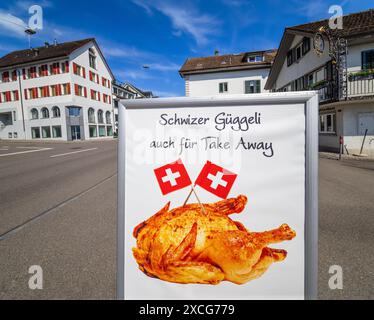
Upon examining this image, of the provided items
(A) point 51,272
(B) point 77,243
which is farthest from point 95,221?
(A) point 51,272

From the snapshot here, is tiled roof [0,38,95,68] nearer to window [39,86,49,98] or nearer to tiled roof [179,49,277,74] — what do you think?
window [39,86,49,98]

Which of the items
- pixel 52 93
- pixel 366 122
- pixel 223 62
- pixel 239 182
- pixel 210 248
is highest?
pixel 223 62

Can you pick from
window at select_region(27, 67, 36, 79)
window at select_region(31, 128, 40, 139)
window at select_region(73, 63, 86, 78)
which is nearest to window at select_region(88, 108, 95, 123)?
window at select_region(73, 63, 86, 78)

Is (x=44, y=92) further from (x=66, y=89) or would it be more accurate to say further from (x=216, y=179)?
(x=216, y=179)

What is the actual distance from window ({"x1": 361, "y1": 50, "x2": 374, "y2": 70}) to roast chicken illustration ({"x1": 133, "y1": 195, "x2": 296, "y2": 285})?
17174mm

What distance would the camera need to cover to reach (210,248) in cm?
161

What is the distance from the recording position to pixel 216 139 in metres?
1.67

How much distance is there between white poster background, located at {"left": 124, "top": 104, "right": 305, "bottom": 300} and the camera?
1.59m

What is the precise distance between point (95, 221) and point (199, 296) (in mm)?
3212

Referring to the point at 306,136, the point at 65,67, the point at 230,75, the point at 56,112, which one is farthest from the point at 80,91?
the point at 306,136

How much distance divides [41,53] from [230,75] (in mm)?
30056

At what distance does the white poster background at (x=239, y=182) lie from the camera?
159 centimetres

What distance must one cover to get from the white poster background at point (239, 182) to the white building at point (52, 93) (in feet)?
120
